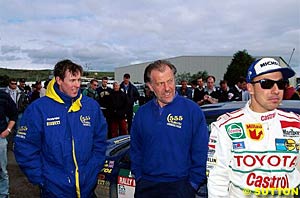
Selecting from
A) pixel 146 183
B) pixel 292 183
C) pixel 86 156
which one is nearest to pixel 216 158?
pixel 292 183

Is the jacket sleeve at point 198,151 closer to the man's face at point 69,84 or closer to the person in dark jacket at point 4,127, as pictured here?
the man's face at point 69,84

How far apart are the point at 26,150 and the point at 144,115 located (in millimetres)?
903

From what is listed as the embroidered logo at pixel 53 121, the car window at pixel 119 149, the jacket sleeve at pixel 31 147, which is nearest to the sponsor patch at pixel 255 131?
the embroidered logo at pixel 53 121

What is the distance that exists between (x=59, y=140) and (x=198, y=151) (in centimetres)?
100

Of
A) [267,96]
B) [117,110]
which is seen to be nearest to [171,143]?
[267,96]

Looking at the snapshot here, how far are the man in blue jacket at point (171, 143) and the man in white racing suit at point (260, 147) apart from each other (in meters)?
0.46

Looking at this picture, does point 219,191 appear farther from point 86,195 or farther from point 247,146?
point 86,195

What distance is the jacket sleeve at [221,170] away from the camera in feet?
7.13

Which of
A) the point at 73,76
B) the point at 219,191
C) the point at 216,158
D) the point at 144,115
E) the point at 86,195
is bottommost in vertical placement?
the point at 86,195

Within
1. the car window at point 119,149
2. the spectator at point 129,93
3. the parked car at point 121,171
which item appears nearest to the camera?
the parked car at point 121,171

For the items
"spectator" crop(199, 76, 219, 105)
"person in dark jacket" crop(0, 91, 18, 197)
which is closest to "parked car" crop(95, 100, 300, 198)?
"person in dark jacket" crop(0, 91, 18, 197)

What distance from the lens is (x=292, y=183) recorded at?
Result: 2.14 m

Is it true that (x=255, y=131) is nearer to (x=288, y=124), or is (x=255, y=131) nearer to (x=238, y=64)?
(x=288, y=124)

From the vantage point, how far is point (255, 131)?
7.14 feet
